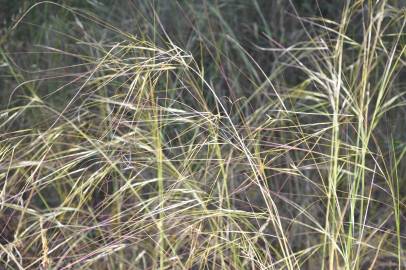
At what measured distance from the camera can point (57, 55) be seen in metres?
2.66

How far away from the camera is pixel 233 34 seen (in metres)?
2.58

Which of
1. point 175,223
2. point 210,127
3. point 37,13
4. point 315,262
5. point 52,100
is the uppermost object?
point 210,127

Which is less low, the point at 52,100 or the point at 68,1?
the point at 68,1

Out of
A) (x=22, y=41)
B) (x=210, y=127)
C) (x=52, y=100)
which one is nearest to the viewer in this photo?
(x=210, y=127)

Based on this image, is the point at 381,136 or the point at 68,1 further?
the point at 68,1

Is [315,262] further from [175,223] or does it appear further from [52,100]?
[52,100]

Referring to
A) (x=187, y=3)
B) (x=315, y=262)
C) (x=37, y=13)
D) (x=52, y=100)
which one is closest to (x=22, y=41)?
(x=37, y=13)

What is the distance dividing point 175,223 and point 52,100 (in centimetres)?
130

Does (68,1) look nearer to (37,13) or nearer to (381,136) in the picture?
(37,13)

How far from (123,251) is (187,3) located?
875 mm

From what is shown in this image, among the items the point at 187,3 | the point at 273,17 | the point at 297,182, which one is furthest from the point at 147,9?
the point at 297,182

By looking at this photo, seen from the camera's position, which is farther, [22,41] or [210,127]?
[22,41]

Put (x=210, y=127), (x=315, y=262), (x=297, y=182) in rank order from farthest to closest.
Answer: (x=297, y=182) → (x=315, y=262) → (x=210, y=127)

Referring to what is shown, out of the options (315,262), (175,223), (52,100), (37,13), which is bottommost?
(315,262)
